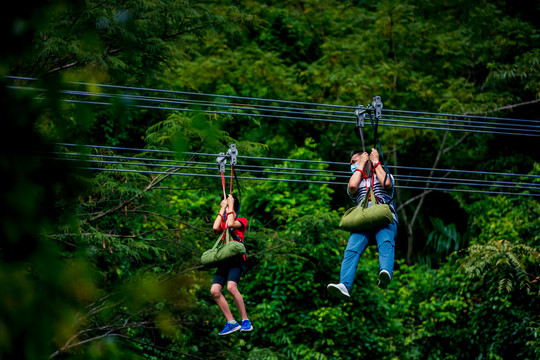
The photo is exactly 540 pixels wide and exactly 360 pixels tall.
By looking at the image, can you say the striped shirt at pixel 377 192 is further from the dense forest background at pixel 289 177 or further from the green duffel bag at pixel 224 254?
the dense forest background at pixel 289 177

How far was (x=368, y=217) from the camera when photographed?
5.71 meters

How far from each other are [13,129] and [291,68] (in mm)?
11871

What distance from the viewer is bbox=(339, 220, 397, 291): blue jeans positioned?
5699mm

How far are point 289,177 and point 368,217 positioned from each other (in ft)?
20.1

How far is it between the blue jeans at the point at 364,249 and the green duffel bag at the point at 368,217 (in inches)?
3.7

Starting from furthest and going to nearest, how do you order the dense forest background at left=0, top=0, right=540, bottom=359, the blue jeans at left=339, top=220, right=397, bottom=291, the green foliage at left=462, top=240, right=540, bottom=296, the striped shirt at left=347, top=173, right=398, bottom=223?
the green foliage at left=462, top=240, right=540, bottom=296
the striped shirt at left=347, top=173, right=398, bottom=223
the blue jeans at left=339, top=220, right=397, bottom=291
the dense forest background at left=0, top=0, right=540, bottom=359

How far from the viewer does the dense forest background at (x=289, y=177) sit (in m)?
4.45

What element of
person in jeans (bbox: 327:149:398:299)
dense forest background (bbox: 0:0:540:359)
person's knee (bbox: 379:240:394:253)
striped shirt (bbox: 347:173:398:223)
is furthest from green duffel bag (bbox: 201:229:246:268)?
person's knee (bbox: 379:240:394:253)

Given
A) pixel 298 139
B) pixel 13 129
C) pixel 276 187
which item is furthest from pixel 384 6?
pixel 13 129

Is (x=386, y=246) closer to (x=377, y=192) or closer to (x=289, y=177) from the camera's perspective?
(x=377, y=192)

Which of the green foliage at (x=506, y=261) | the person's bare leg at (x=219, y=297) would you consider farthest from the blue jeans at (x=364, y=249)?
the green foliage at (x=506, y=261)

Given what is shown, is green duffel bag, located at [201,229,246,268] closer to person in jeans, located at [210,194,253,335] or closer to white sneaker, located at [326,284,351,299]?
person in jeans, located at [210,194,253,335]

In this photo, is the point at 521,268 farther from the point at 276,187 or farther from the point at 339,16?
the point at 339,16

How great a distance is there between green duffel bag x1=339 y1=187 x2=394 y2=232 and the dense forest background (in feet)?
4.79
